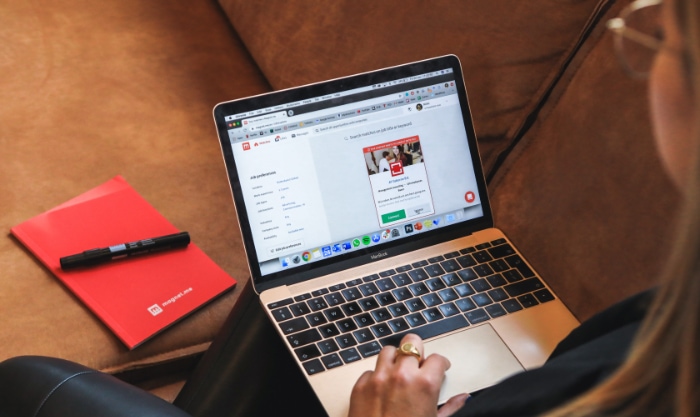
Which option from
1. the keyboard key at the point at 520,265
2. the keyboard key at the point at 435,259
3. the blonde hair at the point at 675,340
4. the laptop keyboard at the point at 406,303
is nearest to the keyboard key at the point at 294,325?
the laptop keyboard at the point at 406,303

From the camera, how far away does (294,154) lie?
1.02 m

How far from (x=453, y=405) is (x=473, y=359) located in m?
0.08

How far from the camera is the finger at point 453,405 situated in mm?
906

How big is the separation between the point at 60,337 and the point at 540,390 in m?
0.71

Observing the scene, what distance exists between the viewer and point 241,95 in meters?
1.49

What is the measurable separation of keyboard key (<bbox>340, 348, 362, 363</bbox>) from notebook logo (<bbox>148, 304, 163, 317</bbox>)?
0.31 metres

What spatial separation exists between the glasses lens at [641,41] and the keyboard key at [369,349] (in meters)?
0.47

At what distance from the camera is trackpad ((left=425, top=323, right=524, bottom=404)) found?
94cm

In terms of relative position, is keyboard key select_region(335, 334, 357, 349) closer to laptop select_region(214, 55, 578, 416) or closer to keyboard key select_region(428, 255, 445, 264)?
laptop select_region(214, 55, 578, 416)

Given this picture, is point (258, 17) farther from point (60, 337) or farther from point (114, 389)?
point (114, 389)

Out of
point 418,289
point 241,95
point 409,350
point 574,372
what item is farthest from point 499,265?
point 241,95

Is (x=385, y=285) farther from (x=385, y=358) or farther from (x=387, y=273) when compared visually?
(x=385, y=358)

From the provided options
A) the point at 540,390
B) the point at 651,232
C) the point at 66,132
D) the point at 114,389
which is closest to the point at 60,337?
the point at 114,389

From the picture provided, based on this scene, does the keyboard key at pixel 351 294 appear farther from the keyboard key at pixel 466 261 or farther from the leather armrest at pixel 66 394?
the leather armrest at pixel 66 394
